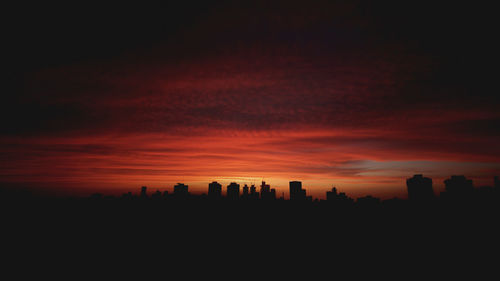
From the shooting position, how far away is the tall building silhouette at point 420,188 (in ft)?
261

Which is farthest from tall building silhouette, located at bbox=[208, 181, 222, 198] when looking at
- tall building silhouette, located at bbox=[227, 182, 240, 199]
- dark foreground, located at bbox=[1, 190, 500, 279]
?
dark foreground, located at bbox=[1, 190, 500, 279]

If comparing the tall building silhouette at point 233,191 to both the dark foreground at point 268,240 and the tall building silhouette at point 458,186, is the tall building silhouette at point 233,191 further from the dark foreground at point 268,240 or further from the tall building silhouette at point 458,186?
the tall building silhouette at point 458,186

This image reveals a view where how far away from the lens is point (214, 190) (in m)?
144

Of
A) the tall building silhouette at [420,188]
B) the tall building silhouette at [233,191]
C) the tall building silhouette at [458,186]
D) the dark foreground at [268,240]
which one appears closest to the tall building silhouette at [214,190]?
the tall building silhouette at [233,191]

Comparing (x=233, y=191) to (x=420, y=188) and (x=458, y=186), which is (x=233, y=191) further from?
(x=458, y=186)

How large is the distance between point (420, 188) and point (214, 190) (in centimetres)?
9686

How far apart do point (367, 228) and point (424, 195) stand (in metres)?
19.6

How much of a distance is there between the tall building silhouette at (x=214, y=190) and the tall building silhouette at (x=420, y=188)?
9266cm

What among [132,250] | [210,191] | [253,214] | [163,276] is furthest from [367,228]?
[210,191]

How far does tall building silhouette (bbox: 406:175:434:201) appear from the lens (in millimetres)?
79625

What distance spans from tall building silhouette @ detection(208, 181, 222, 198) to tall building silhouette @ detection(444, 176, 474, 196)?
335 feet

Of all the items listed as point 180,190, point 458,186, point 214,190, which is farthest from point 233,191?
point 458,186

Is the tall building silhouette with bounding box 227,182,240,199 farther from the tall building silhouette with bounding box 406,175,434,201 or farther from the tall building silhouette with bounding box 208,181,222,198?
the tall building silhouette with bounding box 406,175,434,201

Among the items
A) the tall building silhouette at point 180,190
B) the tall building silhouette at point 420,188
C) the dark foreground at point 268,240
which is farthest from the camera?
the tall building silhouette at point 180,190
